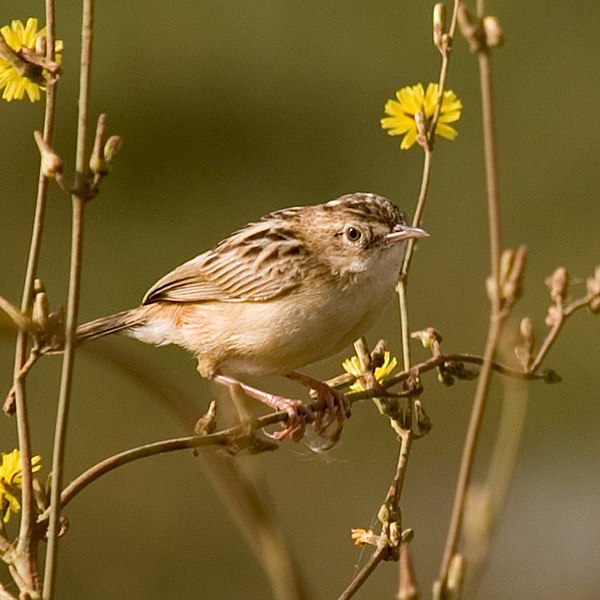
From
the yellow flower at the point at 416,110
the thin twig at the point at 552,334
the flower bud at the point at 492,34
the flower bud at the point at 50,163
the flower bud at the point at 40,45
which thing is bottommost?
the thin twig at the point at 552,334

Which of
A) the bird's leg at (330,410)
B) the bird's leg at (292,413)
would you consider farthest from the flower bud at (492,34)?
the bird's leg at (330,410)

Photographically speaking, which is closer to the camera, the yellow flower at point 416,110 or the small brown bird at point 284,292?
the yellow flower at point 416,110

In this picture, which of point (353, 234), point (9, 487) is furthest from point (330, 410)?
point (9, 487)

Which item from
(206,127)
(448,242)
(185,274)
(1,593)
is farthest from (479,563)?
(206,127)

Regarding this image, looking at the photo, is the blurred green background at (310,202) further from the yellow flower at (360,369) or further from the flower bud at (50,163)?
the flower bud at (50,163)

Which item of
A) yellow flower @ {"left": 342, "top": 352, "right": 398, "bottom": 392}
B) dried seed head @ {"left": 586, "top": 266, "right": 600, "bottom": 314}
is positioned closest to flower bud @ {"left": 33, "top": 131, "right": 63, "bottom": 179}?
dried seed head @ {"left": 586, "top": 266, "right": 600, "bottom": 314}

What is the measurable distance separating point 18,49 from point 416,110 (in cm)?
93

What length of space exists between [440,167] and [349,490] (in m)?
3.15

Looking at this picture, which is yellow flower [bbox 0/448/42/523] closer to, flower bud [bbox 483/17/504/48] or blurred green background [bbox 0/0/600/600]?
flower bud [bbox 483/17/504/48]

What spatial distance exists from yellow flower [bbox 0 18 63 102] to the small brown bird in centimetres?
138

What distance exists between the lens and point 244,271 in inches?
181

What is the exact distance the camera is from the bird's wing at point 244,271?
4.48 m

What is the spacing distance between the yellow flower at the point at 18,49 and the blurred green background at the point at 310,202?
20.2ft

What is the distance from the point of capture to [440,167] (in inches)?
466
